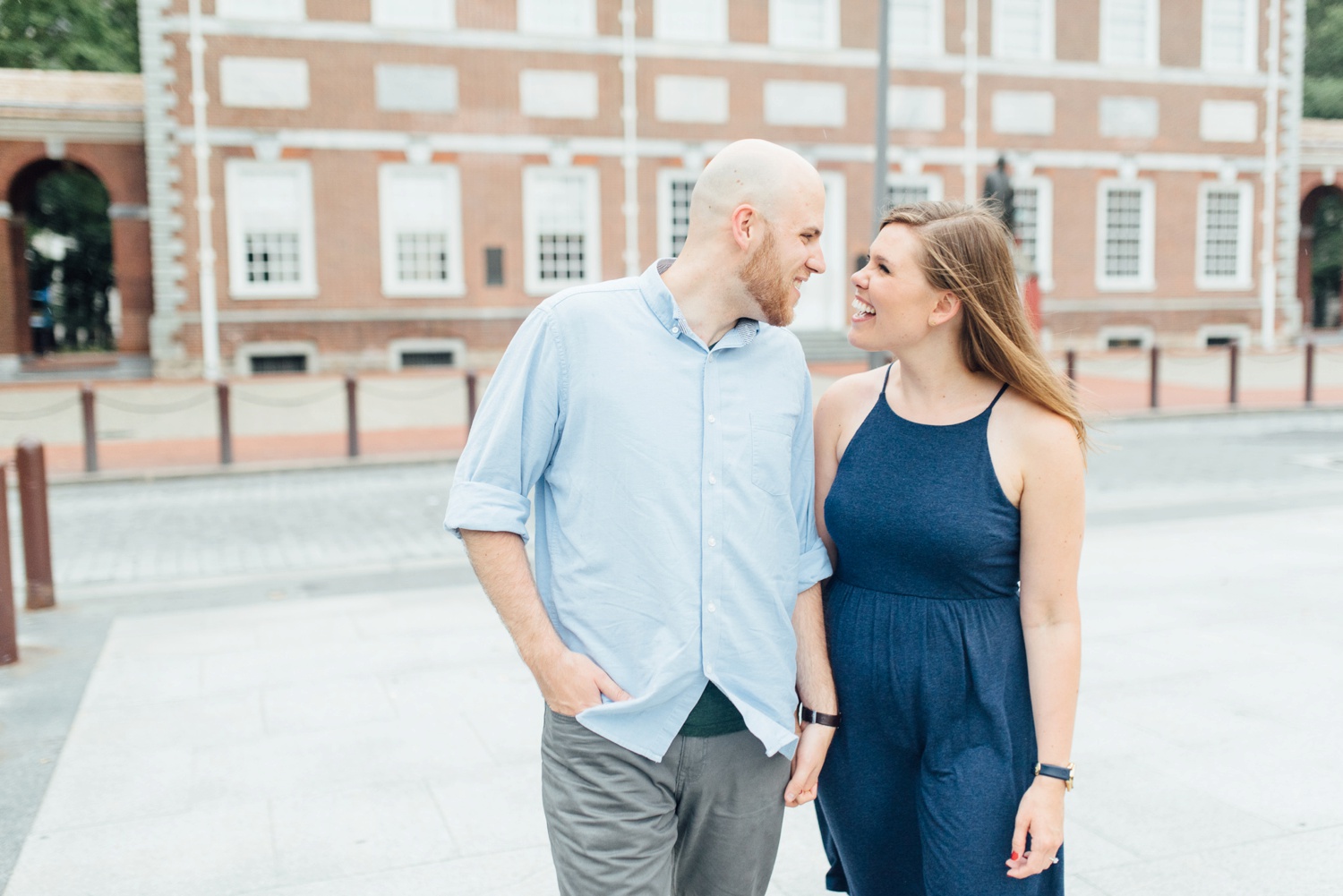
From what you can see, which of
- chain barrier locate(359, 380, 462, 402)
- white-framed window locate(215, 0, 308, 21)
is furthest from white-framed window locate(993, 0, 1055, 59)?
chain barrier locate(359, 380, 462, 402)

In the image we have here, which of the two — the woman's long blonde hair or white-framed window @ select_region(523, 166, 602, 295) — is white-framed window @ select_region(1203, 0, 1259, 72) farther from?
the woman's long blonde hair

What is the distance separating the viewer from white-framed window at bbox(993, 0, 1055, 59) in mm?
26984

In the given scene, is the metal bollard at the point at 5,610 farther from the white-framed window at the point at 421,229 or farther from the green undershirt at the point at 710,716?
the white-framed window at the point at 421,229

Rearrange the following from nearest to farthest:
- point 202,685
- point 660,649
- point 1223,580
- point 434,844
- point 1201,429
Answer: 1. point 660,649
2. point 434,844
3. point 202,685
4. point 1223,580
5. point 1201,429

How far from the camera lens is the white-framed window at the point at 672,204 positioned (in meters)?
25.1

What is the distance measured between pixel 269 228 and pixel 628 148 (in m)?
7.16

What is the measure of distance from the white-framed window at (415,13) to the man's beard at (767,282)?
75.8ft

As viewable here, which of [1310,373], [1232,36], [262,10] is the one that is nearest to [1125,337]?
[1232,36]

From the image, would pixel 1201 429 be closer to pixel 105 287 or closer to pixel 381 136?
pixel 381 136

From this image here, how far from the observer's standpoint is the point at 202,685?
538 centimetres

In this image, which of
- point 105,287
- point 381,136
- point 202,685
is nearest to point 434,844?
point 202,685

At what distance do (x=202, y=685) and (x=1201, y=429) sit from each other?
1293cm

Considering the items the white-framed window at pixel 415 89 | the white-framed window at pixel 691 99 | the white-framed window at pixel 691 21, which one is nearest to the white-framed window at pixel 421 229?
the white-framed window at pixel 415 89

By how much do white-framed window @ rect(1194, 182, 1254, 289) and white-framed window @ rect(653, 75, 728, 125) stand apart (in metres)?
12.3
